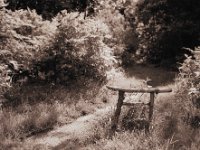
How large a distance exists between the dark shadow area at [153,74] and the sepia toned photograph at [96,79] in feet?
0.13

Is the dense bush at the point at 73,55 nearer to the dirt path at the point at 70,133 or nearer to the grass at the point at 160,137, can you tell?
the dirt path at the point at 70,133

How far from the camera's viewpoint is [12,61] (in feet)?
33.1

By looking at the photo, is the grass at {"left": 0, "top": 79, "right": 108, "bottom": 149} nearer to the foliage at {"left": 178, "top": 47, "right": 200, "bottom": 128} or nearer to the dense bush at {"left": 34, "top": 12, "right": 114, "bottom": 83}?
the dense bush at {"left": 34, "top": 12, "right": 114, "bottom": 83}

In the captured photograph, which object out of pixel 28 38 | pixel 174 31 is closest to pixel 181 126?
pixel 28 38

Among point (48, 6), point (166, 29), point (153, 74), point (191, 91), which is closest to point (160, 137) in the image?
point (191, 91)

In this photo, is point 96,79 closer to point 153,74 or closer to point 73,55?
point 73,55

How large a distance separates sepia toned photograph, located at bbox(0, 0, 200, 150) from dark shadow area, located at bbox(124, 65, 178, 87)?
0.13 ft

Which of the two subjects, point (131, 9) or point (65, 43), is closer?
point (65, 43)

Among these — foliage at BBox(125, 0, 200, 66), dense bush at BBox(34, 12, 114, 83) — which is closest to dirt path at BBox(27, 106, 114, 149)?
dense bush at BBox(34, 12, 114, 83)

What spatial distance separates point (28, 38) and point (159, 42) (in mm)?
6408

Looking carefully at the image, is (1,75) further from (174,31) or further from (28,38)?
(174,31)

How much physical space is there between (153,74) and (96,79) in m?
3.24

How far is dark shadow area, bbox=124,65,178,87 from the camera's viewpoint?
13.3 meters

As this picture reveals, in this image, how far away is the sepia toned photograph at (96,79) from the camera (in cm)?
811
